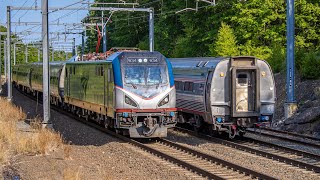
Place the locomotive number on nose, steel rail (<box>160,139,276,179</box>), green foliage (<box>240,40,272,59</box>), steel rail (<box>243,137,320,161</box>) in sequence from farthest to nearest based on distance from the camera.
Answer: green foliage (<box>240,40,272,59</box>)
the locomotive number on nose
steel rail (<box>243,137,320,161</box>)
steel rail (<box>160,139,276,179</box>)

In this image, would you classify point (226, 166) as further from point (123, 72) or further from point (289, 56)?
point (289, 56)

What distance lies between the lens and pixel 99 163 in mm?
14578

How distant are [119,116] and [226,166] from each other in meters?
5.05

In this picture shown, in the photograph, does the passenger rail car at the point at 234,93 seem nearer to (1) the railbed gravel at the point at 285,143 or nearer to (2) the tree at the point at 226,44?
(1) the railbed gravel at the point at 285,143

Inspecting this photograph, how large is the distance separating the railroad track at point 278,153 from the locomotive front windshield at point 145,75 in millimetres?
2920

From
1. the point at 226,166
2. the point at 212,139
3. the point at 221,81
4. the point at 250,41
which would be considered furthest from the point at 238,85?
the point at 250,41

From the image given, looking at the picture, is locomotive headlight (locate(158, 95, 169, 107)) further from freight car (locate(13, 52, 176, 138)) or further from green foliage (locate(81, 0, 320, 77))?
green foliage (locate(81, 0, 320, 77))

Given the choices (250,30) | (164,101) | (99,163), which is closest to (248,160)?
(99,163)

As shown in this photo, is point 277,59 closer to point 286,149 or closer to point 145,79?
point 145,79

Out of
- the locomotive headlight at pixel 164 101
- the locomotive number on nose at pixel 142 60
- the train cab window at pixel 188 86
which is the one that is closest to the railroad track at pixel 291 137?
the train cab window at pixel 188 86

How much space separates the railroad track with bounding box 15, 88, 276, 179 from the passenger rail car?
1.88m

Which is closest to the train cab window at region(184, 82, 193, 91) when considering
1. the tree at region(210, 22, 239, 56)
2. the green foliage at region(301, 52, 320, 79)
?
the green foliage at region(301, 52, 320, 79)

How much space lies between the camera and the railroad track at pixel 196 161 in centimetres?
1263

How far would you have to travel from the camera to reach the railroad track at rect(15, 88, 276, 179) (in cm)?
1263
